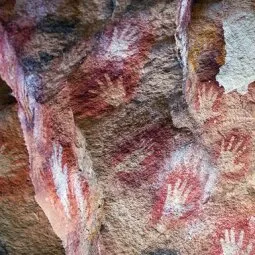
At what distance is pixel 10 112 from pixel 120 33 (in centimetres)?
25

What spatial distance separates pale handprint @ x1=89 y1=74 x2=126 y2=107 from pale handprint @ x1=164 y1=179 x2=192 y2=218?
21 centimetres

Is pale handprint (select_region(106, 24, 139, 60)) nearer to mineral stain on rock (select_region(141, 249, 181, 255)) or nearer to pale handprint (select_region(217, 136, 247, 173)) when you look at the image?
pale handprint (select_region(217, 136, 247, 173))

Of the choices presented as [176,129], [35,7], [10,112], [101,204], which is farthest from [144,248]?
[35,7]

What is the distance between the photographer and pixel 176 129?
105 centimetres

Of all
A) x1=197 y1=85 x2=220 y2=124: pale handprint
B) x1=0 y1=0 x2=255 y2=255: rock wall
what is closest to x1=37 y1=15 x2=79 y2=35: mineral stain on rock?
x1=0 y1=0 x2=255 y2=255: rock wall

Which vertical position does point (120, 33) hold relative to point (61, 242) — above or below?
above

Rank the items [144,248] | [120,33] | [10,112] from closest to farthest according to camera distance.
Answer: [10,112] < [120,33] < [144,248]

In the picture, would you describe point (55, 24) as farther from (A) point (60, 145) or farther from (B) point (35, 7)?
(A) point (60, 145)

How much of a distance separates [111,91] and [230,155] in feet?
0.92

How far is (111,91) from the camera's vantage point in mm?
1005

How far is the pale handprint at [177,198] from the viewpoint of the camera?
1.08 meters

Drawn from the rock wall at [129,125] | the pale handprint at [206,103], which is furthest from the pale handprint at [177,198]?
the pale handprint at [206,103]

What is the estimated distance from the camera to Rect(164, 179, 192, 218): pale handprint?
1.08 metres

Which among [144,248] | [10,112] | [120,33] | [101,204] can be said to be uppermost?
[120,33]
